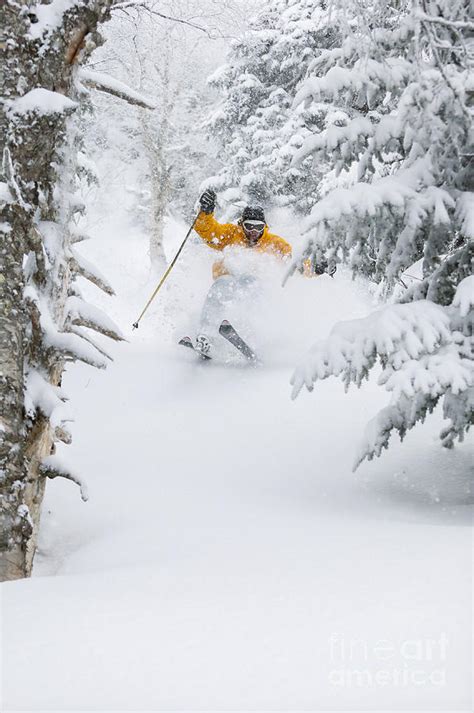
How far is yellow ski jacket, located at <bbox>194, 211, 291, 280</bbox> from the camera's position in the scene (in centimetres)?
959

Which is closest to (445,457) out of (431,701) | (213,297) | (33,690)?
(431,701)

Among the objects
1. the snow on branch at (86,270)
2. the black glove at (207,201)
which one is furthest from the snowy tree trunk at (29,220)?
the black glove at (207,201)

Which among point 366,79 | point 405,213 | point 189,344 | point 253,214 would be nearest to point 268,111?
point 253,214

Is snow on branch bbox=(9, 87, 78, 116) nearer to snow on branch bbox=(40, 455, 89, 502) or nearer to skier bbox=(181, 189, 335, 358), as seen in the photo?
snow on branch bbox=(40, 455, 89, 502)

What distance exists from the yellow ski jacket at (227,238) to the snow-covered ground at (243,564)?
193cm

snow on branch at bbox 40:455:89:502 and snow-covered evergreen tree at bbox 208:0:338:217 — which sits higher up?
snow-covered evergreen tree at bbox 208:0:338:217

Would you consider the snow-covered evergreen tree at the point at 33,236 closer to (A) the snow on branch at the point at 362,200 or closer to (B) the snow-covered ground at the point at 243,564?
(B) the snow-covered ground at the point at 243,564

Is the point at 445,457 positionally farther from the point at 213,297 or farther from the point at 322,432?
the point at 213,297

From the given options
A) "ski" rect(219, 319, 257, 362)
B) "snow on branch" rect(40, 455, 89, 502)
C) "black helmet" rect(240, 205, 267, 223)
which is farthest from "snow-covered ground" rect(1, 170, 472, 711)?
"black helmet" rect(240, 205, 267, 223)

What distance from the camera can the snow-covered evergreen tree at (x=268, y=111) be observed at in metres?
16.6

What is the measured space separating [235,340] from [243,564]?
5.94 m

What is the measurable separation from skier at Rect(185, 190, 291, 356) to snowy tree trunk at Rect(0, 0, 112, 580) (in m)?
5.43

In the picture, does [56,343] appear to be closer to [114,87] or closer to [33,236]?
[33,236]

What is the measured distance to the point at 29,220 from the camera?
12.5 feet
